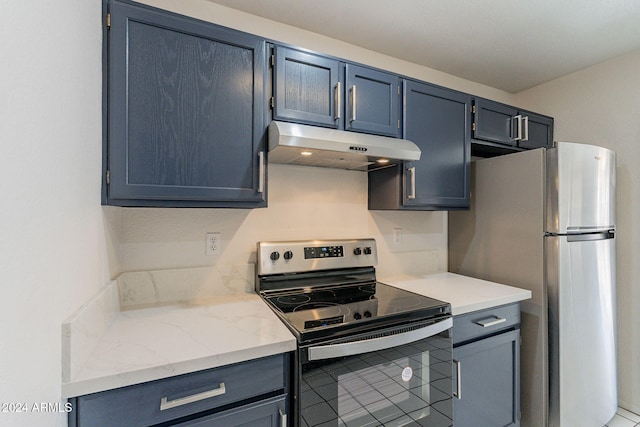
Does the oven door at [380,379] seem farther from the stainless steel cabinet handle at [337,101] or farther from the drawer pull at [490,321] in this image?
the stainless steel cabinet handle at [337,101]

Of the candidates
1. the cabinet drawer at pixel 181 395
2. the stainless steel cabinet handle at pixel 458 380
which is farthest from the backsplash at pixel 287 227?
the stainless steel cabinet handle at pixel 458 380

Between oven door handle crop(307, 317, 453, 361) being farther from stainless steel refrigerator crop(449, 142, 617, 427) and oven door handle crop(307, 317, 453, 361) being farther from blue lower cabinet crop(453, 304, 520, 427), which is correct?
stainless steel refrigerator crop(449, 142, 617, 427)

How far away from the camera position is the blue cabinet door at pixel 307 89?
142cm

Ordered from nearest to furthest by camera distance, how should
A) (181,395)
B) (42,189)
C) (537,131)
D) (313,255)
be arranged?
1. (42,189)
2. (181,395)
3. (313,255)
4. (537,131)

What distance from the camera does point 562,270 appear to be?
5.57ft

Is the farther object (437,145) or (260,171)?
(437,145)

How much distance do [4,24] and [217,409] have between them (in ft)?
3.61

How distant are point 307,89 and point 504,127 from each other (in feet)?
5.07

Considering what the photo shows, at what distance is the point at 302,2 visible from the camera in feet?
5.33

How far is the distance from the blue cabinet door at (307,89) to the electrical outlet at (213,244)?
714 millimetres

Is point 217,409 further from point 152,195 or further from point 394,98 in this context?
point 394,98

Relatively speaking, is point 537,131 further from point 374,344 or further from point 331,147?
point 374,344

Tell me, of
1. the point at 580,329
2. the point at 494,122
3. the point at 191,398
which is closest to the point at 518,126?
the point at 494,122

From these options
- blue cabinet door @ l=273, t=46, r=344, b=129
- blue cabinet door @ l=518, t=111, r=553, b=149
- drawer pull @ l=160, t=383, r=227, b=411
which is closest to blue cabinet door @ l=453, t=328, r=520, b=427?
drawer pull @ l=160, t=383, r=227, b=411
